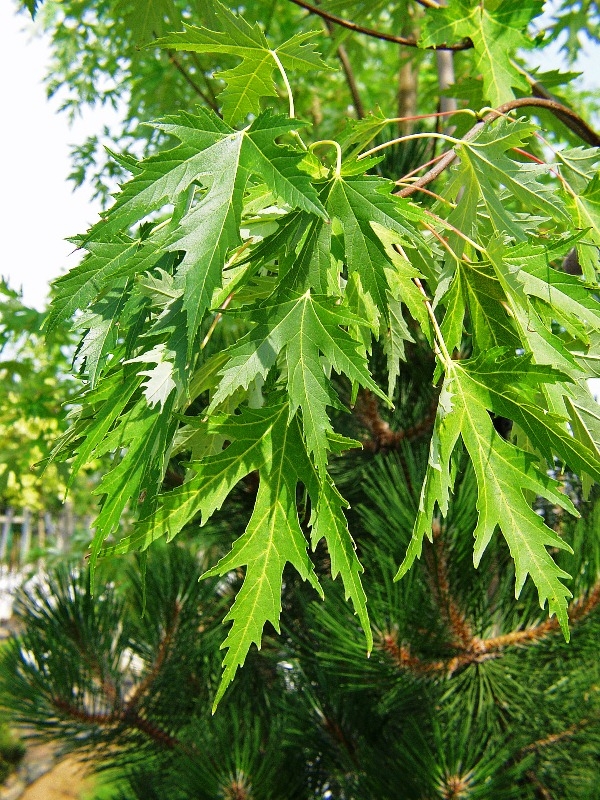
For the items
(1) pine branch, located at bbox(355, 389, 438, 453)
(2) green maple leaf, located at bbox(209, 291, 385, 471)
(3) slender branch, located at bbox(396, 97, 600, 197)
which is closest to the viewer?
(2) green maple leaf, located at bbox(209, 291, 385, 471)

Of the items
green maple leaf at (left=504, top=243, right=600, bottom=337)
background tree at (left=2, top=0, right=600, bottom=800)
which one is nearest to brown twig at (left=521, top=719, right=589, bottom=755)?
background tree at (left=2, top=0, right=600, bottom=800)

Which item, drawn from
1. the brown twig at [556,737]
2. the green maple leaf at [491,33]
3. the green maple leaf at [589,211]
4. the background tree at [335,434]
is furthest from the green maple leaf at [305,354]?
the brown twig at [556,737]

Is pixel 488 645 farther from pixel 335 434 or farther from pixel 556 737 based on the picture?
pixel 335 434

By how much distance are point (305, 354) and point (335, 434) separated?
0.05 metres

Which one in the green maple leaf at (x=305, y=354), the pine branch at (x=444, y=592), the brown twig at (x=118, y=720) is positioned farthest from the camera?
the brown twig at (x=118, y=720)

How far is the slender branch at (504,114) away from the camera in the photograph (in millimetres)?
501

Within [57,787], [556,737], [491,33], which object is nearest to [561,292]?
[491,33]

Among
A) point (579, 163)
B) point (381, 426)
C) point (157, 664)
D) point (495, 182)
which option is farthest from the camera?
point (157, 664)

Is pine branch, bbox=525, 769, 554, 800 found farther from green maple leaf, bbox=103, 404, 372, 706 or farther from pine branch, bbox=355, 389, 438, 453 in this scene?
green maple leaf, bbox=103, 404, 372, 706

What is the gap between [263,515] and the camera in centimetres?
44

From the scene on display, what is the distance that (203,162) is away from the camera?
0.41 metres

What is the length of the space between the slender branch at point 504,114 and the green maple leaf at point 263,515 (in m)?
0.18

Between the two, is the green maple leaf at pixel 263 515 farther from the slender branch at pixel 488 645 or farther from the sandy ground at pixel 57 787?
the sandy ground at pixel 57 787

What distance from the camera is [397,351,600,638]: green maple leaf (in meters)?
0.43
